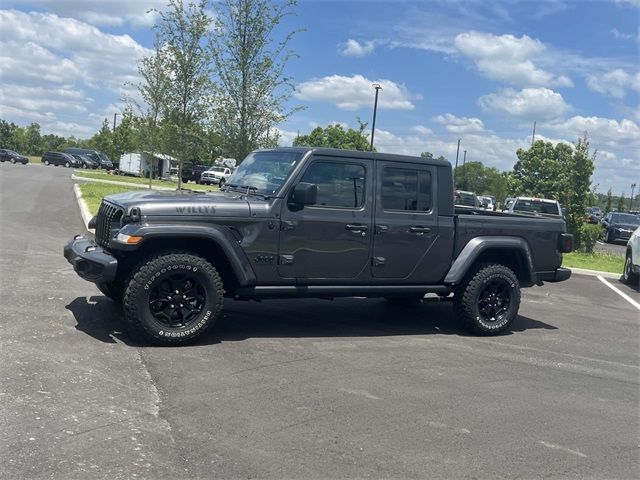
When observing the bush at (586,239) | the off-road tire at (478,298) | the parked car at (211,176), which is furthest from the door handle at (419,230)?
the parked car at (211,176)

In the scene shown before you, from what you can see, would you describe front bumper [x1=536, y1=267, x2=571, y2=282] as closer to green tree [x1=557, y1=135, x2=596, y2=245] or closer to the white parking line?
the white parking line

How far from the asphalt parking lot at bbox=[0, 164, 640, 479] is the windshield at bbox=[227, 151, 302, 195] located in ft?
4.98

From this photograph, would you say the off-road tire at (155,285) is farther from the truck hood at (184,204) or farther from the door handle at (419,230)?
the door handle at (419,230)

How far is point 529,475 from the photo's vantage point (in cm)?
372

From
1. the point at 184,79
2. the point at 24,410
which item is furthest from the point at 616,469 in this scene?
the point at 184,79

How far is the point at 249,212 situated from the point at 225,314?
1.75 metres

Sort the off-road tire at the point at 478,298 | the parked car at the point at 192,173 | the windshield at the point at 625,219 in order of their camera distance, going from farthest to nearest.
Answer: the parked car at the point at 192,173, the windshield at the point at 625,219, the off-road tire at the point at 478,298

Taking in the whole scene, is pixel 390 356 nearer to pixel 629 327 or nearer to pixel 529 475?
pixel 529 475

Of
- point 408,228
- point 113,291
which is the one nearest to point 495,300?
point 408,228

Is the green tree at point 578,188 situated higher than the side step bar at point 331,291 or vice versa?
the green tree at point 578,188

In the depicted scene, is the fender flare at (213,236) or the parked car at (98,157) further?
the parked car at (98,157)

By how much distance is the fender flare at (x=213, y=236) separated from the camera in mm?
5508

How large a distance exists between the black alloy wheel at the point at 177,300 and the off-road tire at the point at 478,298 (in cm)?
302

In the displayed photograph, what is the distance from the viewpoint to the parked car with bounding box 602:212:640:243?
2903 cm
